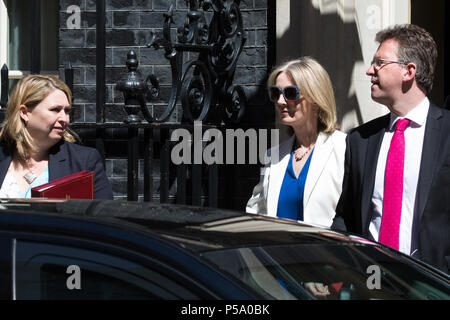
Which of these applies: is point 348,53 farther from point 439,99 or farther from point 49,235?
point 49,235

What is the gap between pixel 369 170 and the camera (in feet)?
14.5

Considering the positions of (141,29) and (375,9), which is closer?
(375,9)

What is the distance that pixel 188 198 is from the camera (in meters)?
7.50

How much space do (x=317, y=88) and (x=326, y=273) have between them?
7.18 ft

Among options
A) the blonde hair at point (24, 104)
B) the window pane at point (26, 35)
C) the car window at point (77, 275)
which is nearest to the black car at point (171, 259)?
the car window at point (77, 275)

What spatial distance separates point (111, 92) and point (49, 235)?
5.28 m

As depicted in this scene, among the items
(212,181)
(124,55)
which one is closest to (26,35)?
(124,55)

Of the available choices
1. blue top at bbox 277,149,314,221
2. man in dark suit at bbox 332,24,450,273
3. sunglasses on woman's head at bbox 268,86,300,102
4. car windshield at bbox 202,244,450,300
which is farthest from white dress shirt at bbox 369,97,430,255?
car windshield at bbox 202,244,450,300

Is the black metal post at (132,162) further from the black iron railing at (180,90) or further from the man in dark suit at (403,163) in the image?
the man in dark suit at (403,163)

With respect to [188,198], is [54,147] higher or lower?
higher

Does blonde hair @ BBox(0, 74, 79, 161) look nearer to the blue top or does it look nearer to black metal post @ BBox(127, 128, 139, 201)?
black metal post @ BBox(127, 128, 139, 201)

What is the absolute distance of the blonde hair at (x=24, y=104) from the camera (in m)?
5.08
